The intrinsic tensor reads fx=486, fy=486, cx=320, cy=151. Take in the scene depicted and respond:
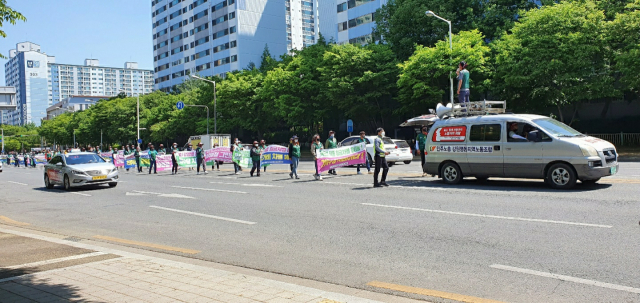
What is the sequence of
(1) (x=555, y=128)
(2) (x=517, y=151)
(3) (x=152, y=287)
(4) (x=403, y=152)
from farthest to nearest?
(4) (x=403, y=152) → (2) (x=517, y=151) → (1) (x=555, y=128) → (3) (x=152, y=287)

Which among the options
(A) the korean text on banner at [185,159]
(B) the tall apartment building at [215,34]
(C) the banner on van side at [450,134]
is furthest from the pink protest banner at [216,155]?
(B) the tall apartment building at [215,34]

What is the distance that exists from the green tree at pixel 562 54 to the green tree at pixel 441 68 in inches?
77.2

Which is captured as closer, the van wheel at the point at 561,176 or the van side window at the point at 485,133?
the van wheel at the point at 561,176

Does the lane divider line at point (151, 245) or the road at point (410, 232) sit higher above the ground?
the road at point (410, 232)

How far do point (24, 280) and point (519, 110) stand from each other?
31874 mm

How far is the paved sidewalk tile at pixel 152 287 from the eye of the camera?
4.79 meters

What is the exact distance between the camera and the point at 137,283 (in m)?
5.35

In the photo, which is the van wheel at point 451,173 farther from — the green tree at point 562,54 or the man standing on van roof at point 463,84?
the green tree at point 562,54

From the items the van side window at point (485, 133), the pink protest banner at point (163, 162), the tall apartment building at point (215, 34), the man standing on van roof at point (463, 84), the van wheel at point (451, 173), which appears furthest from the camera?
the tall apartment building at point (215, 34)

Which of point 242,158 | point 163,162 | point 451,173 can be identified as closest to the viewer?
point 451,173

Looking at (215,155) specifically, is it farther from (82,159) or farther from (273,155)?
(82,159)

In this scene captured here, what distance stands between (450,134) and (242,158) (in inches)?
538

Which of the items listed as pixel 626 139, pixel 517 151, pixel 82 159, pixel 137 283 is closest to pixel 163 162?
pixel 82 159

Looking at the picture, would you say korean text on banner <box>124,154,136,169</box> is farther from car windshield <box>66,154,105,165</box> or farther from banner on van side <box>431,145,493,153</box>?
banner on van side <box>431,145,493,153</box>
